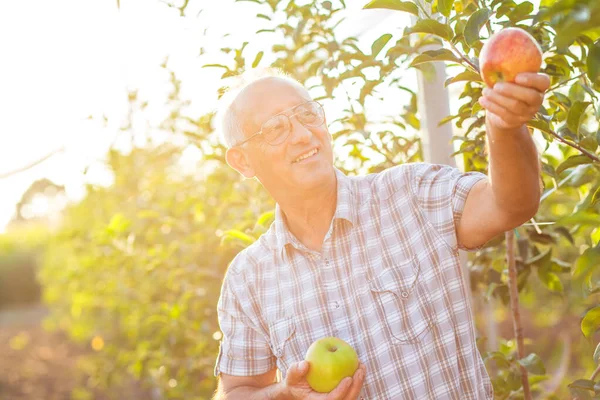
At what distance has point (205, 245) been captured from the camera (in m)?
3.43

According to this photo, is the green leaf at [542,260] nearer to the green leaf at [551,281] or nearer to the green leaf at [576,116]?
the green leaf at [551,281]

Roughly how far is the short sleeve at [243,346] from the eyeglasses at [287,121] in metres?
0.49

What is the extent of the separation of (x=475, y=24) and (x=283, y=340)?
3.34 feet

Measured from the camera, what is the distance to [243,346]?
2029mm

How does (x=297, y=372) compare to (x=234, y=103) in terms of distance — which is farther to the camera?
(x=234, y=103)

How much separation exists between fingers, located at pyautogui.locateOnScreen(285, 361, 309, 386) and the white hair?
0.79 m

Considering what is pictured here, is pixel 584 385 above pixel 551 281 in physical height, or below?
below

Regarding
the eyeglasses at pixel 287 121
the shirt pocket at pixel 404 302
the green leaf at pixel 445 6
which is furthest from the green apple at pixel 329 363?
the green leaf at pixel 445 6

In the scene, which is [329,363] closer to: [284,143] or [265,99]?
[284,143]

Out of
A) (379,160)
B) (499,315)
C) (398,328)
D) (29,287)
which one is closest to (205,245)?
(379,160)

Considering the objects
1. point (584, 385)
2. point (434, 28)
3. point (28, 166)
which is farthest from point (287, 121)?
point (28, 166)

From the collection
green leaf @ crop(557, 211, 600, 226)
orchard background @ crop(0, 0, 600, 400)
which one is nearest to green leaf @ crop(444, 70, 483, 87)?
orchard background @ crop(0, 0, 600, 400)

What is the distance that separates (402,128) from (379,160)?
0.62 feet

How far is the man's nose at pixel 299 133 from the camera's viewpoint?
2023 mm
